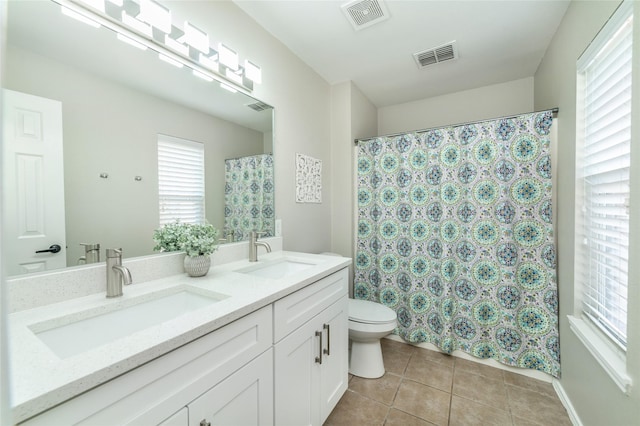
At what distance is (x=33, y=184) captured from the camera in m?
0.83

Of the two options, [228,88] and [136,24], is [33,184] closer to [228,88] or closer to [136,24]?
[136,24]

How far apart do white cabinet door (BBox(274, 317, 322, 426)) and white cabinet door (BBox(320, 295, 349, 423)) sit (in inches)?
2.6

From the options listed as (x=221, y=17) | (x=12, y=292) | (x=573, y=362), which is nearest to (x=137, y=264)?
(x=12, y=292)

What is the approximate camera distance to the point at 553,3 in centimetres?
157

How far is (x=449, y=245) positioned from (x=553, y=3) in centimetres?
164

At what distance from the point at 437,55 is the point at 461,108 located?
0.86 m

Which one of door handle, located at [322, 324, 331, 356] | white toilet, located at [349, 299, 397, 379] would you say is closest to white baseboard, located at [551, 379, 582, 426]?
white toilet, located at [349, 299, 397, 379]

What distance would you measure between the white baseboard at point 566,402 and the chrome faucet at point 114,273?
228 cm

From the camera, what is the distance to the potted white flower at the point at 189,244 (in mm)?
1175

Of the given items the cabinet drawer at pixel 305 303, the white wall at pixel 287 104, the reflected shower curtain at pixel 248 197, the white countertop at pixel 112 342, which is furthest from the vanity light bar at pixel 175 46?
the cabinet drawer at pixel 305 303

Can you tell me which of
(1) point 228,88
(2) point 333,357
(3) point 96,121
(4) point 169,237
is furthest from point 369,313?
(3) point 96,121

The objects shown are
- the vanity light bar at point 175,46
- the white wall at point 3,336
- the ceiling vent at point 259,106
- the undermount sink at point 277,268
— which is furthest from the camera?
the ceiling vent at point 259,106

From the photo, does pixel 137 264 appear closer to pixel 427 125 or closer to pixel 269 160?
pixel 269 160

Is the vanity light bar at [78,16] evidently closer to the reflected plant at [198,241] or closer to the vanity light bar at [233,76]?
the vanity light bar at [233,76]
